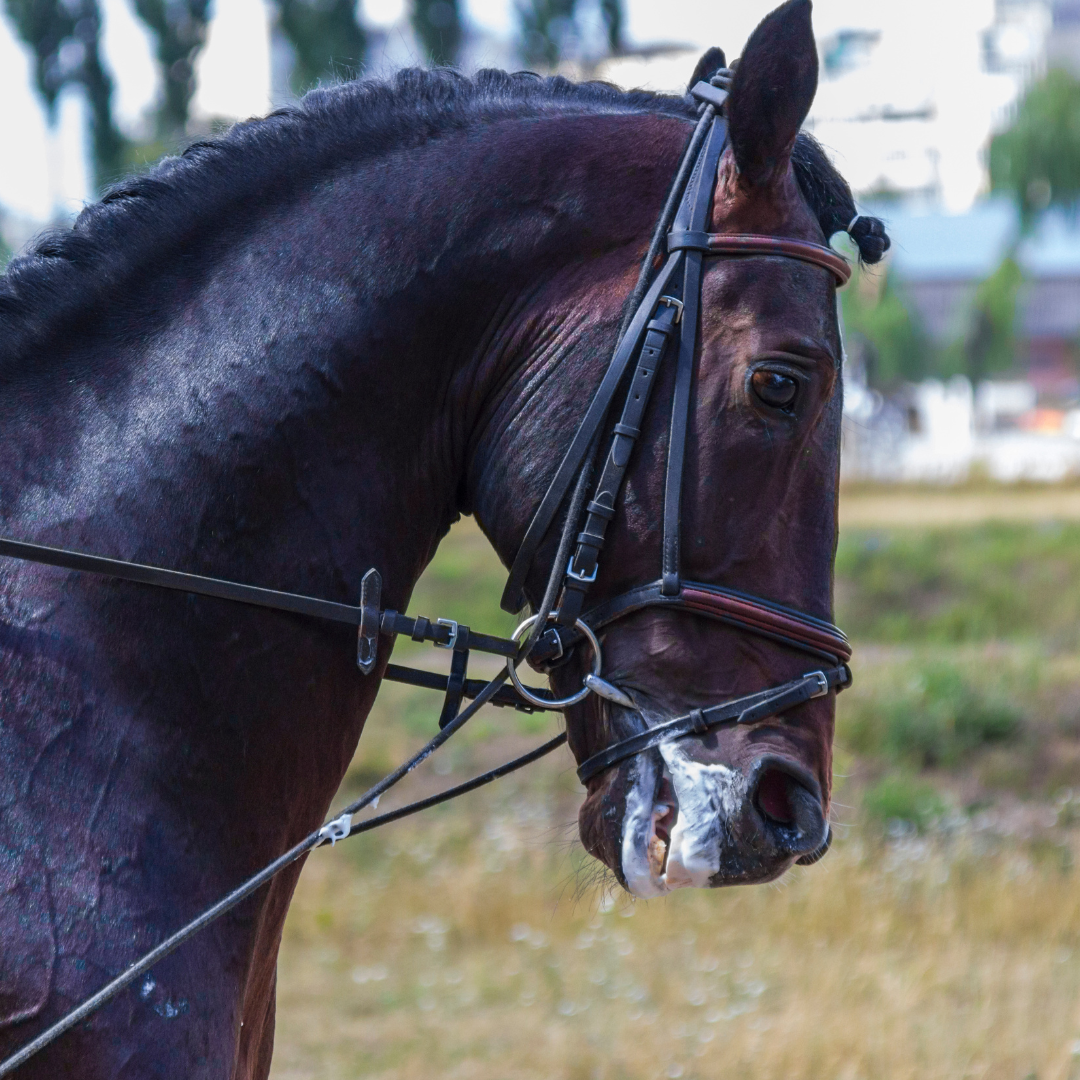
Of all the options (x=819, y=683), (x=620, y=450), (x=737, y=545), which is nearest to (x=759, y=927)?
(x=819, y=683)

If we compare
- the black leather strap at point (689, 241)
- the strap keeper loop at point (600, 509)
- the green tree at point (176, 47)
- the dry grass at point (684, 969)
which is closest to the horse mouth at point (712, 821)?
the strap keeper loop at point (600, 509)

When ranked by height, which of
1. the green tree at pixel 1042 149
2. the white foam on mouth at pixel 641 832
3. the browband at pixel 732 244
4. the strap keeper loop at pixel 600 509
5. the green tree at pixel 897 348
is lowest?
the green tree at pixel 897 348

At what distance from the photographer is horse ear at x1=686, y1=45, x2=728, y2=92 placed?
233 cm

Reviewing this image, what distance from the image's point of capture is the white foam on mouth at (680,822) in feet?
6.23

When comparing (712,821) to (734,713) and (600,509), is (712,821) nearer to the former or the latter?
(734,713)

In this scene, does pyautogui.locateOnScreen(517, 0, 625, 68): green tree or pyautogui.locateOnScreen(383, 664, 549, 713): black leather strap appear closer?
pyautogui.locateOnScreen(383, 664, 549, 713): black leather strap

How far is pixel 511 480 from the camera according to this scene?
2064mm

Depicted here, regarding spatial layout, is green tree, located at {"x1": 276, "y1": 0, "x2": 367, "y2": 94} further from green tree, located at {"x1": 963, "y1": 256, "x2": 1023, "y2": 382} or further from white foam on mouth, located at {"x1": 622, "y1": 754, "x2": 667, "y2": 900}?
green tree, located at {"x1": 963, "y1": 256, "x2": 1023, "y2": 382}

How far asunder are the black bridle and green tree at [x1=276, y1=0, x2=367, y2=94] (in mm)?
19437

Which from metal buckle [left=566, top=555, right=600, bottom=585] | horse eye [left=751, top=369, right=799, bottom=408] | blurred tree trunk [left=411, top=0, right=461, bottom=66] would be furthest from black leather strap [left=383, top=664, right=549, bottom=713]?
blurred tree trunk [left=411, top=0, right=461, bottom=66]

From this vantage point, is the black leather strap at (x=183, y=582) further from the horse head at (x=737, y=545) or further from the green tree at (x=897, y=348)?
the green tree at (x=897, y=348)

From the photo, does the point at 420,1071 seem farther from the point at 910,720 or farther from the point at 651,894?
the point at 910,720

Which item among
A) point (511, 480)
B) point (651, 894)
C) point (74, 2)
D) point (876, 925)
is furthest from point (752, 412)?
point (74, 2)

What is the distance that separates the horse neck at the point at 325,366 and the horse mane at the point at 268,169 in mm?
41
